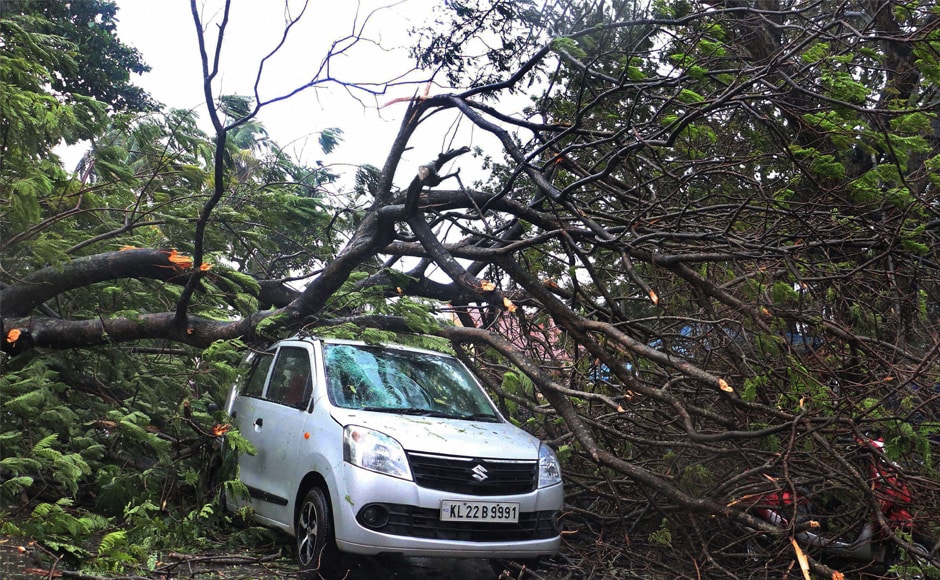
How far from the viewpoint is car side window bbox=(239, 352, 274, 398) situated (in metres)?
6.64

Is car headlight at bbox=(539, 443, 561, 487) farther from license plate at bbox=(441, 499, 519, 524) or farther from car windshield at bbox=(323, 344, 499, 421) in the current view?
car windshield at bbox=(323, 344, 499, 421)

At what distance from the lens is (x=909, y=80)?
8.16 meters

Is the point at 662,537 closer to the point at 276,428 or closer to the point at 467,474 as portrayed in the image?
the point at 467,474

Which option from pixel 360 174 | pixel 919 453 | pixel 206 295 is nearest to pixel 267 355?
pixel 206 295

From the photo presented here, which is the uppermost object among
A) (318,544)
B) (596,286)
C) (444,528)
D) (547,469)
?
(596,286)

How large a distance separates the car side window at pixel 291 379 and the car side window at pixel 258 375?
0.18m

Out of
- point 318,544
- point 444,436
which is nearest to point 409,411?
point 444,436

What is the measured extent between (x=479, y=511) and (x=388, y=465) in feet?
2.16

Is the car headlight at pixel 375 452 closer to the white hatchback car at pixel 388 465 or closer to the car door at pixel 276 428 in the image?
the white hatchback car at pixel 388 465

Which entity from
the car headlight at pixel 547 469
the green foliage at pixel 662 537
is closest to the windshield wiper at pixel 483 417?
the car headlight at pixel 547 469

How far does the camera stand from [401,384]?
19.6ft

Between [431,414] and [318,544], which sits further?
[431,414]

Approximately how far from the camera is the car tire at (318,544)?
4.87 metres

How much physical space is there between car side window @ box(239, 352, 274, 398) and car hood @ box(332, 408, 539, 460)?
156cm
